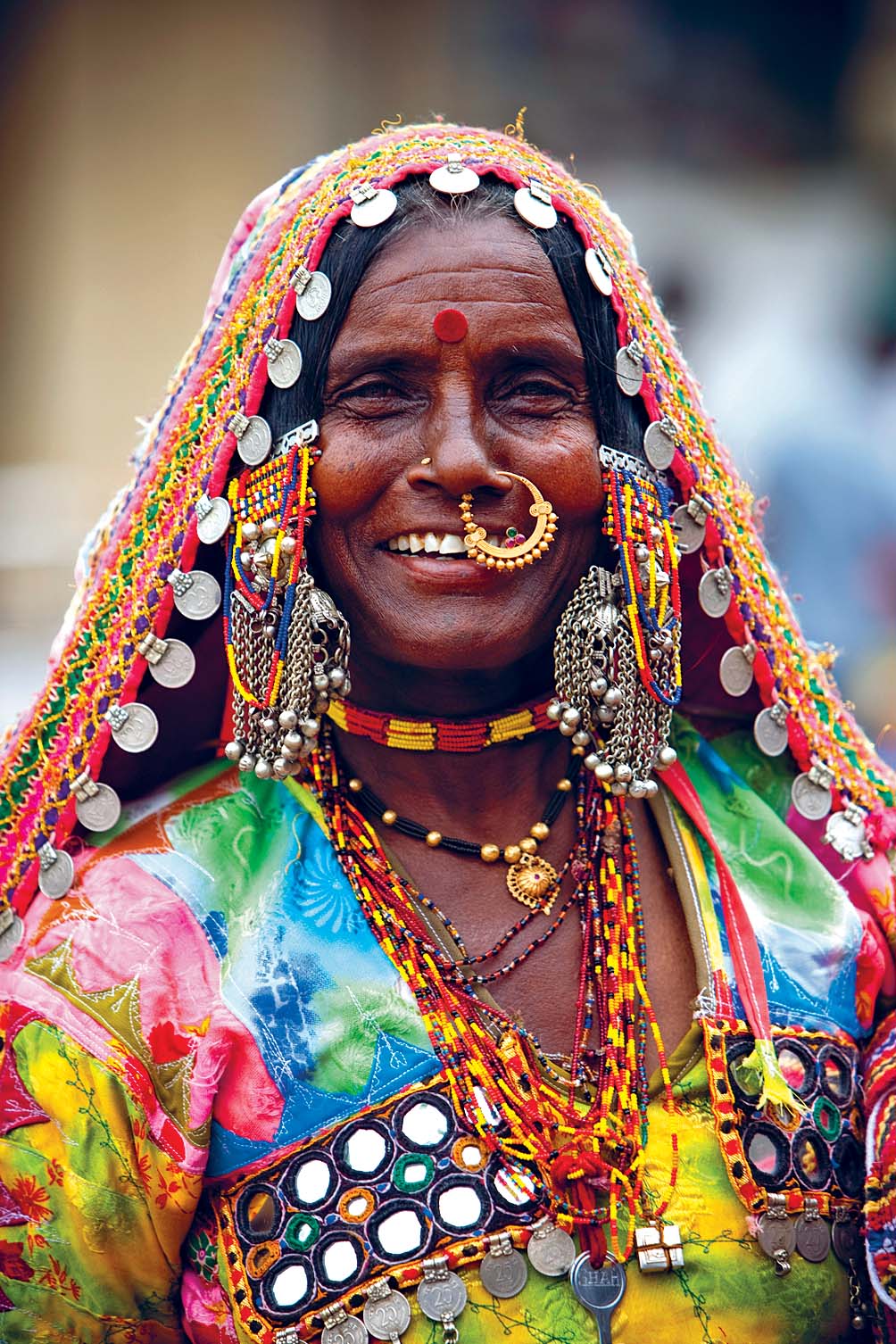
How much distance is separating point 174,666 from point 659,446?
2.66ft

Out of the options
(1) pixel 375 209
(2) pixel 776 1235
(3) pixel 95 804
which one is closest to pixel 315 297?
Result: (1) pixel 375 209

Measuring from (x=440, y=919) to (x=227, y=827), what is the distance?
0.36 metres

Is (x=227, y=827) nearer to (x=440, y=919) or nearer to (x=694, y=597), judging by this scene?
(x=440, y=919)

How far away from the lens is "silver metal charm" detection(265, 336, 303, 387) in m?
2.58

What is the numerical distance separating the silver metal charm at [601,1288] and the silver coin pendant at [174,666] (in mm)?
1021

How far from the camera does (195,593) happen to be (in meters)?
2.64

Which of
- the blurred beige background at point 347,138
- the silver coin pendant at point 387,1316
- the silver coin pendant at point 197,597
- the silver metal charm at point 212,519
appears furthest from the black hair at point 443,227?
the blurred beige background at point 347,138

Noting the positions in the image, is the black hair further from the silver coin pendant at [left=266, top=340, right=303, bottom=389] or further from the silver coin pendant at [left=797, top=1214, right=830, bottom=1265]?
the silver coin pendant at [left=797, top=1214, right=830, bottom=1265]

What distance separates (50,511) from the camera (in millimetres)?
10195

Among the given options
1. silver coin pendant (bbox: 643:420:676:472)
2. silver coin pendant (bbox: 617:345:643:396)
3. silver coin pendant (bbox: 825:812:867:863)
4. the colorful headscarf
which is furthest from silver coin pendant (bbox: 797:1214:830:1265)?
silver coin pendant (bbox: 617:345:643:396)

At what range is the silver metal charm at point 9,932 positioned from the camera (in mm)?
2619

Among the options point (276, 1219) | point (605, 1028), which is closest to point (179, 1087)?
point (276, 1219)

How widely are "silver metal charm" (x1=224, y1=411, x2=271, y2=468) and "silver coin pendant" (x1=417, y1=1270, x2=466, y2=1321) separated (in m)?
1.18

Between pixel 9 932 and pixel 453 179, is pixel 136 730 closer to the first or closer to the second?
pixel 9 932
